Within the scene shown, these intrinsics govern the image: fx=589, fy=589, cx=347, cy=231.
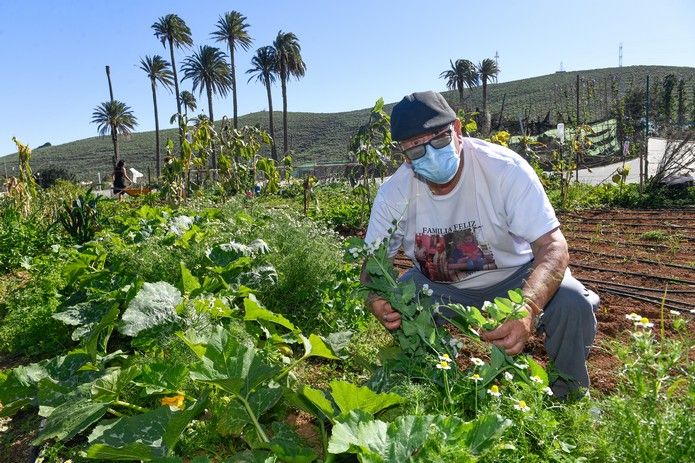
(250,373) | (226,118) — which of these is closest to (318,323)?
(250,373)

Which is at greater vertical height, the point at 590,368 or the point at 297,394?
the point at 297,394

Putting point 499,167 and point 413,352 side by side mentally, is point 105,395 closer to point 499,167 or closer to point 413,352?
point 413,352

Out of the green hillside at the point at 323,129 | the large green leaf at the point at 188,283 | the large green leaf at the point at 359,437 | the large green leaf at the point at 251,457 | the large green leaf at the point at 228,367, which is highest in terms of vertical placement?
the green hillside at the point at 323,129

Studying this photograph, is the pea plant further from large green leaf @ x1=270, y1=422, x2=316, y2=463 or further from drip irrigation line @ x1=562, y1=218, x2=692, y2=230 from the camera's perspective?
drip irrigation line @ x1=562, y1=218, x2=692, y2=230

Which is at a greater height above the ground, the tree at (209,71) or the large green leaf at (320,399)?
the tree at (209,71)

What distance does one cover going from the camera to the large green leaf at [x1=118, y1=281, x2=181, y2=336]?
246 cm

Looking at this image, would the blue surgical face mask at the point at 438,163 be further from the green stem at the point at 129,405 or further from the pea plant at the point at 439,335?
the green stem at the point at 129,405

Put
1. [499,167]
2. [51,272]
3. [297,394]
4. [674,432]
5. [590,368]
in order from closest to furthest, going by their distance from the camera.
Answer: [674,432], [297,394], [499,167], [590,368], [51,272]

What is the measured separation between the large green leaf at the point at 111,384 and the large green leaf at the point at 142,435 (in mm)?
101

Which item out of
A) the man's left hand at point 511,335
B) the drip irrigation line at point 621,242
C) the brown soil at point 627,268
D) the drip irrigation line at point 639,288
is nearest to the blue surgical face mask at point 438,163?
the man's left hand at point 511,335

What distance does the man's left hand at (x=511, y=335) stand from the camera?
1.95 meters

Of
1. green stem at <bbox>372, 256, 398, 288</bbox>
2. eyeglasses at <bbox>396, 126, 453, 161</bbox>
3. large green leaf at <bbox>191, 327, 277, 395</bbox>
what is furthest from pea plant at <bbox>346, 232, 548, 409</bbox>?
large green leaf at <bbox>191, 327, 277, 395</bbox>

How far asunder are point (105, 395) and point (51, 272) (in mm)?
3299

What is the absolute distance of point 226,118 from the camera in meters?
7.22
